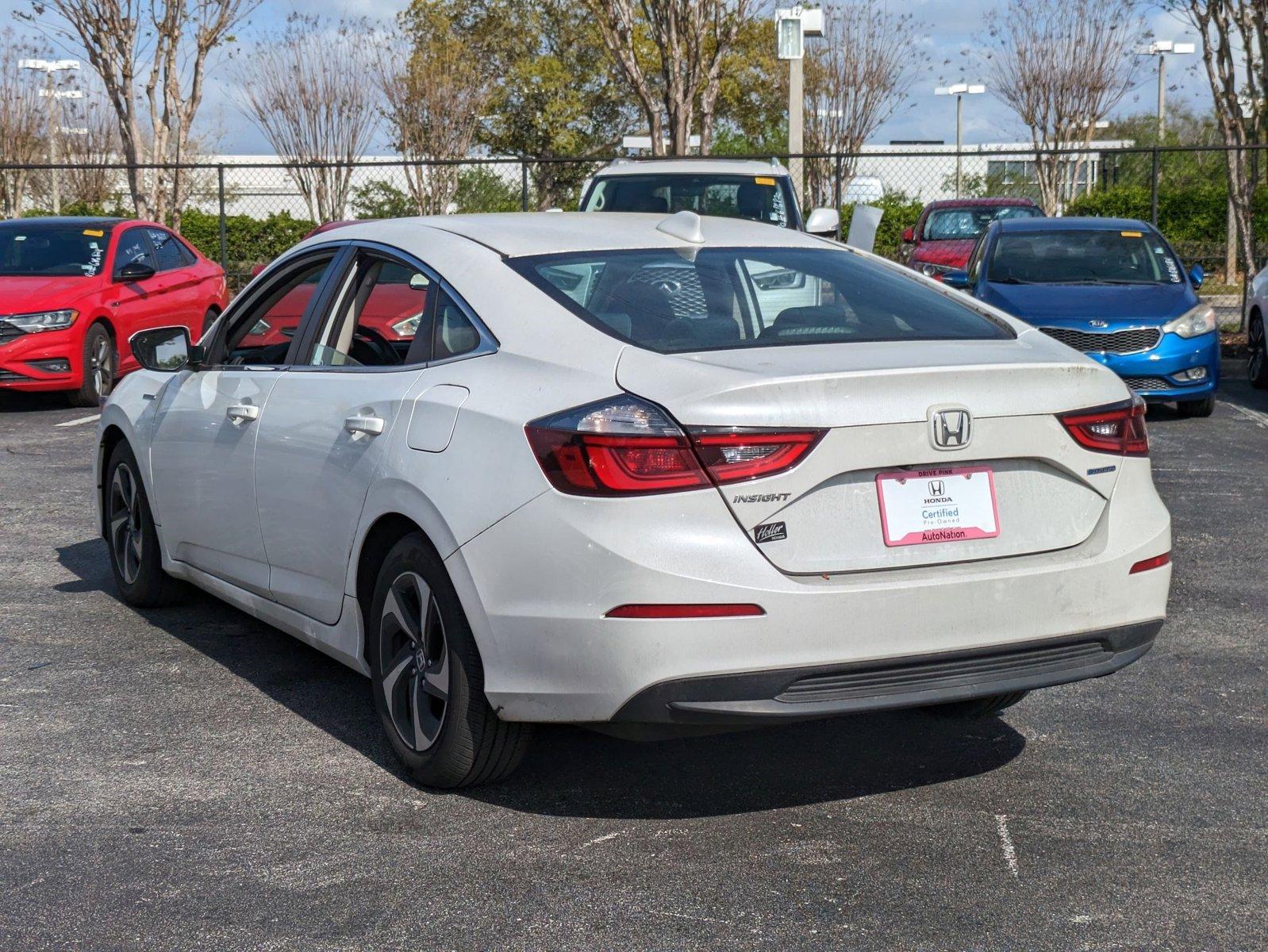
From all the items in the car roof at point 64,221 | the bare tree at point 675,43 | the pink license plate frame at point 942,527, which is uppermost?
the bare tree at point 675,43

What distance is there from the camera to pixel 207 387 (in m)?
5.59

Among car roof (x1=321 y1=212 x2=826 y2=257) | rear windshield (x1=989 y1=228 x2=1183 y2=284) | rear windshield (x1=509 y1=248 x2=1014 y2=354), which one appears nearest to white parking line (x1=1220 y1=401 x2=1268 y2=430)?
rear windshield (x1=989 y1=228 x2=1183 y2=284)

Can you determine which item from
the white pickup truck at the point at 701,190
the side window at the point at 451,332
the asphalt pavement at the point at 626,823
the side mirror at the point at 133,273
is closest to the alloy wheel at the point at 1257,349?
the white pickup truck at the point at 701,190

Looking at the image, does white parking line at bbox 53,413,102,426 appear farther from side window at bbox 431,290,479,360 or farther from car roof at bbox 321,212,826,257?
side window at bbox 431,290,479,360

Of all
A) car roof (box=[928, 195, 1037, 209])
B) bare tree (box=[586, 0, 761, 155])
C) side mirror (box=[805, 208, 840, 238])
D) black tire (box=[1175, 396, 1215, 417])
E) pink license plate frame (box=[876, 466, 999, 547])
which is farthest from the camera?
car roof (box=[928, 195, 1037, 209])

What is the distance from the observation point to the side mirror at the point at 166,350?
5.78 meters

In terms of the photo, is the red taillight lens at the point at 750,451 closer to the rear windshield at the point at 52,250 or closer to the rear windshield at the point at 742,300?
the rear windshield at the point at 742,300

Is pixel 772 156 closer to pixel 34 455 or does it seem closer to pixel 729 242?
pixel 34 455

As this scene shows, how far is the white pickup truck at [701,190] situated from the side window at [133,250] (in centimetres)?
403

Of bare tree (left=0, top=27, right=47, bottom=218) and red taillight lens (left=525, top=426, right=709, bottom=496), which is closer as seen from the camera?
red taillight lens (left=525, top=426, right=709, bottom=496)

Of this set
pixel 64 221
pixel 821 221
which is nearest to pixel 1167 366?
pixel 821 221

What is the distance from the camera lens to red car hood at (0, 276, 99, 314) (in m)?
13.1

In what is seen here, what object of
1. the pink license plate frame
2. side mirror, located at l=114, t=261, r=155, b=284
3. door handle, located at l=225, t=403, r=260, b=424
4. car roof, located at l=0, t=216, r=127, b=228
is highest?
car roof, located at l=0, t=216, r=127, b=228

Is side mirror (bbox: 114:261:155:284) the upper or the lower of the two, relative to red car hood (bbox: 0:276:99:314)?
upper
